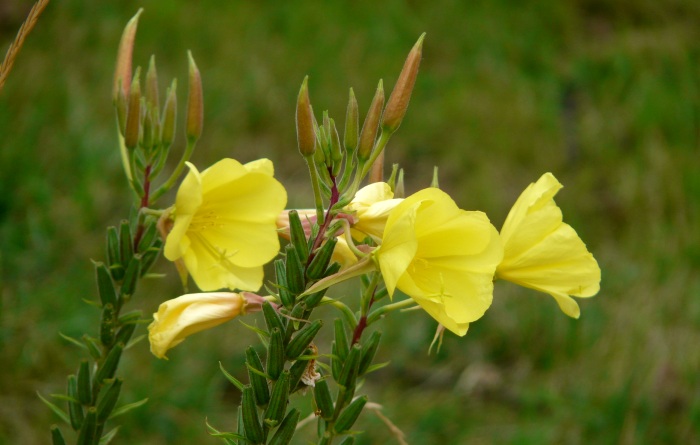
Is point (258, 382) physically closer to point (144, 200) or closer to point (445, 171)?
point (144, 200)

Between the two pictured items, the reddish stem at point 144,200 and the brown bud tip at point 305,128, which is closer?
the brown bud tip at point 305,128

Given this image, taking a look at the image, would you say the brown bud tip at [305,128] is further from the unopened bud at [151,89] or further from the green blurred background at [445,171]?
the green blurred background at [445,171]

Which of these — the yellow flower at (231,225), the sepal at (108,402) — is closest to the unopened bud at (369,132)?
the yellow flower at (231,225)

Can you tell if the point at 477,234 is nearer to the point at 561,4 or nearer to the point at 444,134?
the point at 444,134

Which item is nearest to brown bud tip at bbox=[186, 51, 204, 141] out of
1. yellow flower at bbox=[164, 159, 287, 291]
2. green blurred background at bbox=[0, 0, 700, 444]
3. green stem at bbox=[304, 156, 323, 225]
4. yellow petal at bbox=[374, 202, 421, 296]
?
yellow flower at bbox=[164, 159, 287, 291]

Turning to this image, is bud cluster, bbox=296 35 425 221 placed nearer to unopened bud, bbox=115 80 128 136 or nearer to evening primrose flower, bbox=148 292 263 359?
evening primrose flower, bbox=148 292 263 359

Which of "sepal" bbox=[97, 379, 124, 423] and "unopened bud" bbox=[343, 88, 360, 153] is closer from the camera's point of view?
"unopened bud" bbox=[343, 88, 360, 153]
